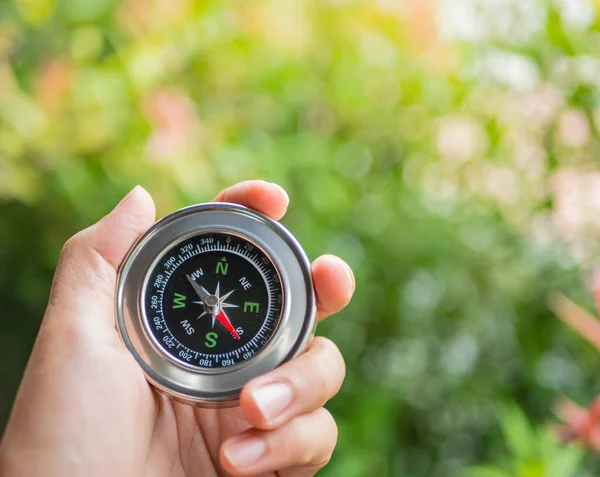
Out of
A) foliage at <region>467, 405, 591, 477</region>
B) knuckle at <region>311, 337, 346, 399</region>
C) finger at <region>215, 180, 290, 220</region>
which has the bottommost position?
foliage at <region>467, 405, 591, 477</region>

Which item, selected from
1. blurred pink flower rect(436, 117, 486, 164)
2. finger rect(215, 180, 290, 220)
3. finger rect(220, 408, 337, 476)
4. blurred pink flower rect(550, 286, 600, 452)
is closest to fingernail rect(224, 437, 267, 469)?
finger rect(220, 408, 337, 476)

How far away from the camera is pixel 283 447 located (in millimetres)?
1137

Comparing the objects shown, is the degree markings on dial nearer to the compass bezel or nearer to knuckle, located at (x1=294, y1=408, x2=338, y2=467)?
the compass bezel

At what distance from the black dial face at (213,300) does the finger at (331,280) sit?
78mm

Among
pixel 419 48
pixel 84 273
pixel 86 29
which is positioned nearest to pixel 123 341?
pixel 84 273

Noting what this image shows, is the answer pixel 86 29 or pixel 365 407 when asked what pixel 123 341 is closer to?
pixel 365 407

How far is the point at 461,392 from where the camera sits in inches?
90.7

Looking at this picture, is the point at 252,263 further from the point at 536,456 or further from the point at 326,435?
the point at 536,456

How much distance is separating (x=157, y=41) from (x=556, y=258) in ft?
4.59

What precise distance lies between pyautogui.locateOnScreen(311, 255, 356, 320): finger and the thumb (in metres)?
0.35

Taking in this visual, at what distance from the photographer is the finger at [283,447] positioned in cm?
109

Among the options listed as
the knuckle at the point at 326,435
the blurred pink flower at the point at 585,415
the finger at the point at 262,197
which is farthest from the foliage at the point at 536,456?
the finger at the point at 262,197

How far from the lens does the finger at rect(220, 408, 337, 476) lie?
3.57 feet

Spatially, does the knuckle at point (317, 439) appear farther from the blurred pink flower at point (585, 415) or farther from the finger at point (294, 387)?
the blurred pink flower at point (585, 415)
